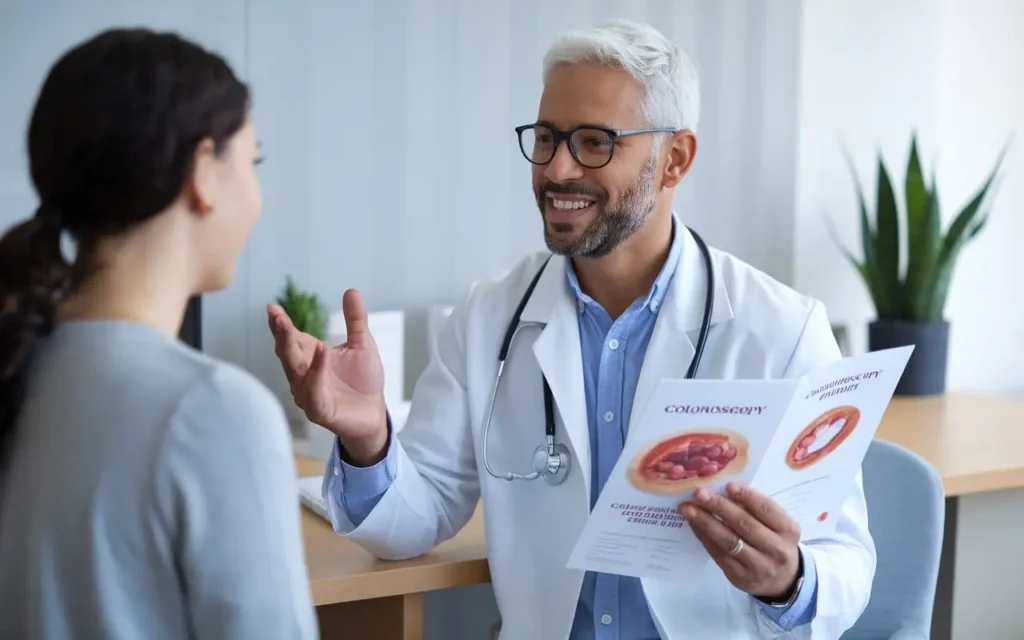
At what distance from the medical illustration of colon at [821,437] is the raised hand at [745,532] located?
0.20ft

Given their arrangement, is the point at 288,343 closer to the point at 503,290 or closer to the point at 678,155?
the point at 503,290

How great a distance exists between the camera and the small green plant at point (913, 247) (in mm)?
2656

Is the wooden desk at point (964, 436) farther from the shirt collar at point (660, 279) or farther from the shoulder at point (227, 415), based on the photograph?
the shoulder at point (227, 415)

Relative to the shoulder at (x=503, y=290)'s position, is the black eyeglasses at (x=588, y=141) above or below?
above

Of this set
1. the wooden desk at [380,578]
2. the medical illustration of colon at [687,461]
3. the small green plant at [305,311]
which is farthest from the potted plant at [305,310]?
the medical illustration of colon at [687,461]

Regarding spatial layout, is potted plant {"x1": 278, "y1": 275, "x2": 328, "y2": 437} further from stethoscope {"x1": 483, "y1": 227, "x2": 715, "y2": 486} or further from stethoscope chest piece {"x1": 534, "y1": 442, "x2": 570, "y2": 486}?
stethoscope chest piece {"x1": 534, "y1": 442, "x2": 570, "y2": 486}

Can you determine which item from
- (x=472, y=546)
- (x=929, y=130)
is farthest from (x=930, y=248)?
(x=472, y=546)

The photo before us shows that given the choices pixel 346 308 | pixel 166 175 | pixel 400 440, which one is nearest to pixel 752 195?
pixel 400 440

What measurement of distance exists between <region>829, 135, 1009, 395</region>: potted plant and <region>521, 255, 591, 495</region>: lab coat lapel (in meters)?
1.26

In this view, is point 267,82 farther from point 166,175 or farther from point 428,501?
point 166,175

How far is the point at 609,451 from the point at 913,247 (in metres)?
1.42

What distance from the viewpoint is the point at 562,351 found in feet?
5.34

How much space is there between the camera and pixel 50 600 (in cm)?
83

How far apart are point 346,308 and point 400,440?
0.34 metres
